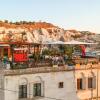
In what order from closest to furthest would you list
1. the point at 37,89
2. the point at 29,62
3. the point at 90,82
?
the point at 37,89 < the point at 29,62 < the point at 90,82

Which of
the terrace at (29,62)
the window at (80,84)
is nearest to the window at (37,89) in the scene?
the terrace at (29,62)

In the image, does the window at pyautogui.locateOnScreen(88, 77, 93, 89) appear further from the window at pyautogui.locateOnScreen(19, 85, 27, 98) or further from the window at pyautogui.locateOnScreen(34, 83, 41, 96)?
the window at pyautogui.locateOnScreen(19, 85, 27, 98)

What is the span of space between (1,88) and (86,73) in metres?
7.85

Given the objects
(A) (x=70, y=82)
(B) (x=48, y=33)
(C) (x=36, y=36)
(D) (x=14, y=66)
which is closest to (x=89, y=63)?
(A) (x=70, y=82)

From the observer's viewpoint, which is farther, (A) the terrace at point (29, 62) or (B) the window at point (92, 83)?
(B) the window at point (92, 83)

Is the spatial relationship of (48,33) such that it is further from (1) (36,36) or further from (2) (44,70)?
(2) (44,70)

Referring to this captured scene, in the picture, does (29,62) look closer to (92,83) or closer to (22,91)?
(22,91)

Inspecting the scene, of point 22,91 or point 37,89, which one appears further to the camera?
point 37,89

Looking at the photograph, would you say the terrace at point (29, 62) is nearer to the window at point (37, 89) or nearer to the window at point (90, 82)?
the window at point (37, 89)

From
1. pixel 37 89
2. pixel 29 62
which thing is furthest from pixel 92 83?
pixel 29 62

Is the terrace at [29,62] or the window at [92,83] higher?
the terrace at [29,62]

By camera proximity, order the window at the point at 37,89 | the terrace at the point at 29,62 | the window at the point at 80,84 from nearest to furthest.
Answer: the terrace at the point at 29,62 < the window at the point at 37,89 < the window at the point at 80,84

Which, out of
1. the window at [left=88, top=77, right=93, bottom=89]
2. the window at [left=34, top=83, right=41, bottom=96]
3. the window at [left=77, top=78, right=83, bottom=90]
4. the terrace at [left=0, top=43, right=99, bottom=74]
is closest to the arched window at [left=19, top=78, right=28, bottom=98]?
the terrace at [left=0, top=43, right=99, bottom=74]

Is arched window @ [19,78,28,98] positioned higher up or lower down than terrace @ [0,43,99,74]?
lower down
